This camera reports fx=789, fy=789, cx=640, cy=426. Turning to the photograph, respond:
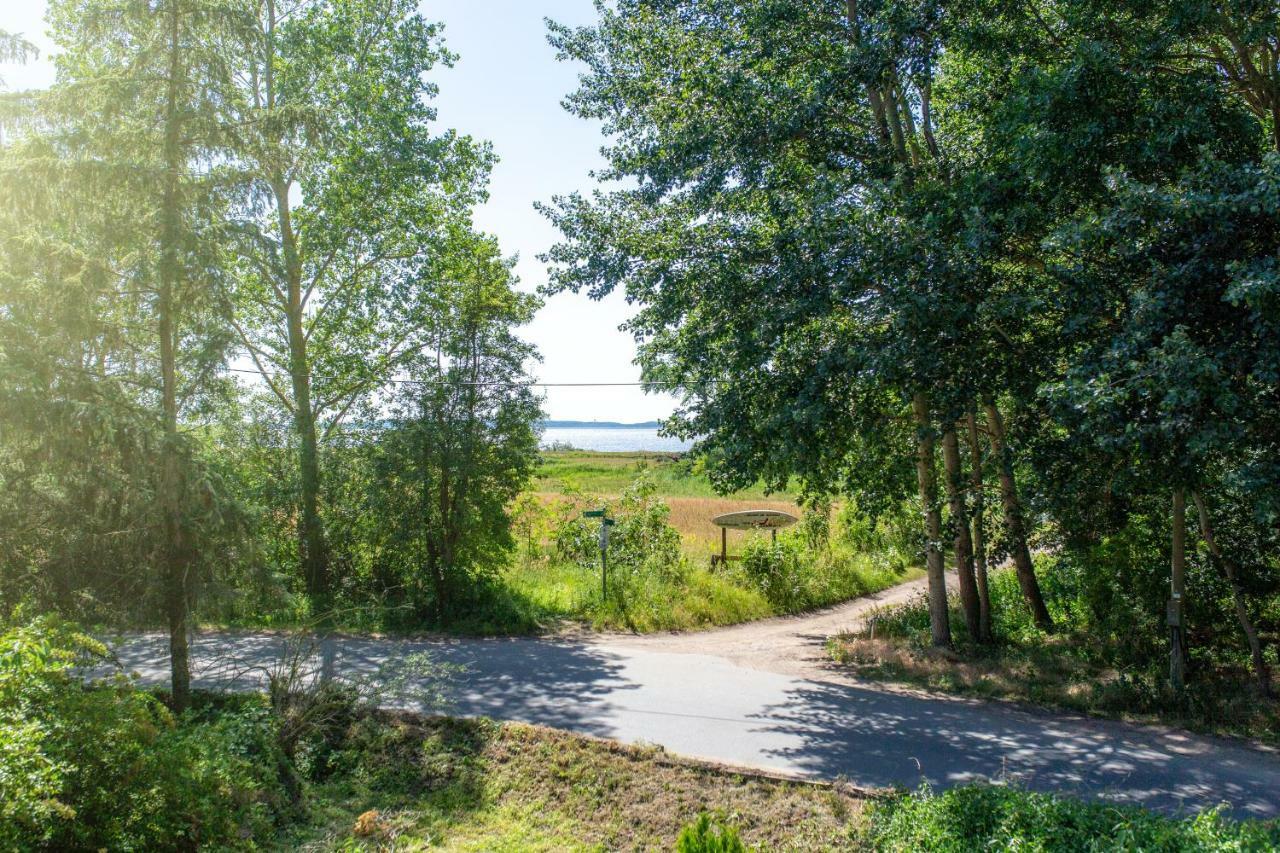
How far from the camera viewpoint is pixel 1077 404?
6293mm

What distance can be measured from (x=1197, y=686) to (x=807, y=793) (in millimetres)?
A: 5323

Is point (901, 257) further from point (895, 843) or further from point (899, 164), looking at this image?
point (895, 843)

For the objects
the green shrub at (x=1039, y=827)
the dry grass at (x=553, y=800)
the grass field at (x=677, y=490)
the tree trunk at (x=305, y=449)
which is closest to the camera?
the green shrub at (x=1039, y=827)

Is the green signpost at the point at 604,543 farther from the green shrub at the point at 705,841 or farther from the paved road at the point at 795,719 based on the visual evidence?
the green shrub at the point at 705,841

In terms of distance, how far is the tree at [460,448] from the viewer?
44.8 feet

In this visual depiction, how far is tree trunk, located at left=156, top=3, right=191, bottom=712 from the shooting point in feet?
23.0

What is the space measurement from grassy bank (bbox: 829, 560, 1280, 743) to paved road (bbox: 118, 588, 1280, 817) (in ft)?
1.57

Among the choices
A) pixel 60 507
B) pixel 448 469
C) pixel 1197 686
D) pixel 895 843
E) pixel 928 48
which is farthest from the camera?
pixel 448 469

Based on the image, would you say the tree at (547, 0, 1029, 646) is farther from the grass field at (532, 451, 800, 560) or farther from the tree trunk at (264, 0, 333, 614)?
Result: the tree trunk at (264, 0, 333, 614)

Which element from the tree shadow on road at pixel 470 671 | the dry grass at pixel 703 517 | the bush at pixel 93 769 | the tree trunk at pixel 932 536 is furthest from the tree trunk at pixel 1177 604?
the dry grass at pixel 703 517

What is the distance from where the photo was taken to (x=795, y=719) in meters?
8.45

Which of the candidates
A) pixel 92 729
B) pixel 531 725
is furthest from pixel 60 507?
pixel 531 725

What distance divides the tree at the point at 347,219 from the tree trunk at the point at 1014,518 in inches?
402

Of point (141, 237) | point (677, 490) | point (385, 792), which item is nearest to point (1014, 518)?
point (385, 792)
